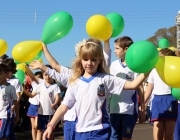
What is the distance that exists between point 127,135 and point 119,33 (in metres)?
1.63

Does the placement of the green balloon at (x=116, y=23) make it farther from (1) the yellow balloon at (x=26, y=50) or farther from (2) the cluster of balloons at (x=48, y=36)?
(1) the yellow balloon at (x=26, y=50)

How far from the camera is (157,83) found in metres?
6.31

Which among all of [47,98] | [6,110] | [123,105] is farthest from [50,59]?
[47,98]

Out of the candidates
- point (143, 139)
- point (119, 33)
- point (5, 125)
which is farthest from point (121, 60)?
point (143, 139)

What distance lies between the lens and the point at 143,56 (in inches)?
147

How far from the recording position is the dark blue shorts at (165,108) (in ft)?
20.3

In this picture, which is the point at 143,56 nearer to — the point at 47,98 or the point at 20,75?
the point at 47,98

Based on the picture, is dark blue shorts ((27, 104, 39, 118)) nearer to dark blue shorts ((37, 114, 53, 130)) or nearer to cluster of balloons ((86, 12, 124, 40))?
dark blue shorts ((37, 114, 53, 130))

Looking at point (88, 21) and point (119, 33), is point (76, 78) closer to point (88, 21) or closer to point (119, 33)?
point (88, 21)

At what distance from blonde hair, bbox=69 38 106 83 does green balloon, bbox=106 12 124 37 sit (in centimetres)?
155

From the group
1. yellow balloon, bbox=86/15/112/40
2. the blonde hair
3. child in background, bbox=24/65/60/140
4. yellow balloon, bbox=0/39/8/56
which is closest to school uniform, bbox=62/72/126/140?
the blonde hair

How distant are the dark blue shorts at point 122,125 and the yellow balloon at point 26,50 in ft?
5.08

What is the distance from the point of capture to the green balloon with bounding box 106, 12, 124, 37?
6031 millimetres

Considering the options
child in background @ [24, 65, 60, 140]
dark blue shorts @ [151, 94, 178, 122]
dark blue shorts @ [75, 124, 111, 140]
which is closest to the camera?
dark blue shorts @ [75, 124, 111, 140]
